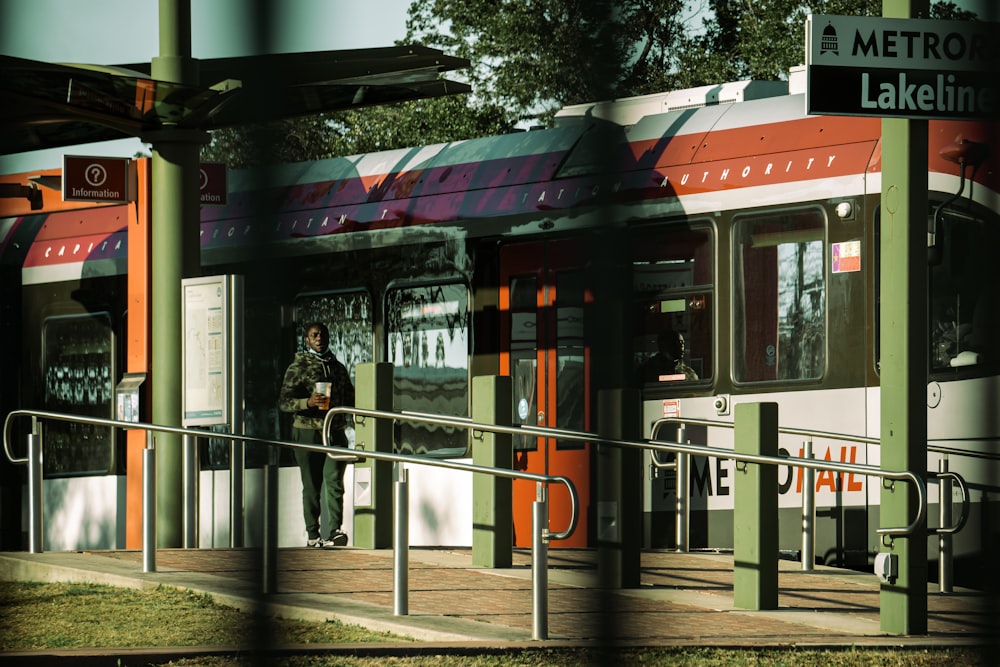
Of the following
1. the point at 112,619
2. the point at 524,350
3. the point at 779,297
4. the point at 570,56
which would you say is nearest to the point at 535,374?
the point at 524,350

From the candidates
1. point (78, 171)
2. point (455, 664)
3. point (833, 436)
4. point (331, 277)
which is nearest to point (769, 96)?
point (833, 436)

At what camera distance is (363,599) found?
7742 mm

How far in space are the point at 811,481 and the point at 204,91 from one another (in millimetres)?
6607

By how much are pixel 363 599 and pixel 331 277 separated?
5.51 metres

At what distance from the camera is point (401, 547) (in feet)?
25.6

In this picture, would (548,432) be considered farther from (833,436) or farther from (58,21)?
(58,21)

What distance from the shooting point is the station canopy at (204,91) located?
5.50 feet

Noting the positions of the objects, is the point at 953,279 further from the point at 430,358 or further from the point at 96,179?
the point at 96,179

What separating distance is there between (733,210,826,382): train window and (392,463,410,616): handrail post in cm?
340

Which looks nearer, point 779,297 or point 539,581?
point 539,581

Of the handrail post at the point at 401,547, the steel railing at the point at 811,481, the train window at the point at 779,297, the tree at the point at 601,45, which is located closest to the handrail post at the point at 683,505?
the steel railing at the point at 811,481

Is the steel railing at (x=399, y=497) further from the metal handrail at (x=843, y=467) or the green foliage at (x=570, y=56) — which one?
the green foliage at (x=570, y=56)

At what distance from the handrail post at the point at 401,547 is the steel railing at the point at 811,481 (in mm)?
1331

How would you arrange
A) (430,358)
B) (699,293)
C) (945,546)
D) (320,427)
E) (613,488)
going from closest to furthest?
(613,488), (945,546), (699,293), (320,427), (430,358)
